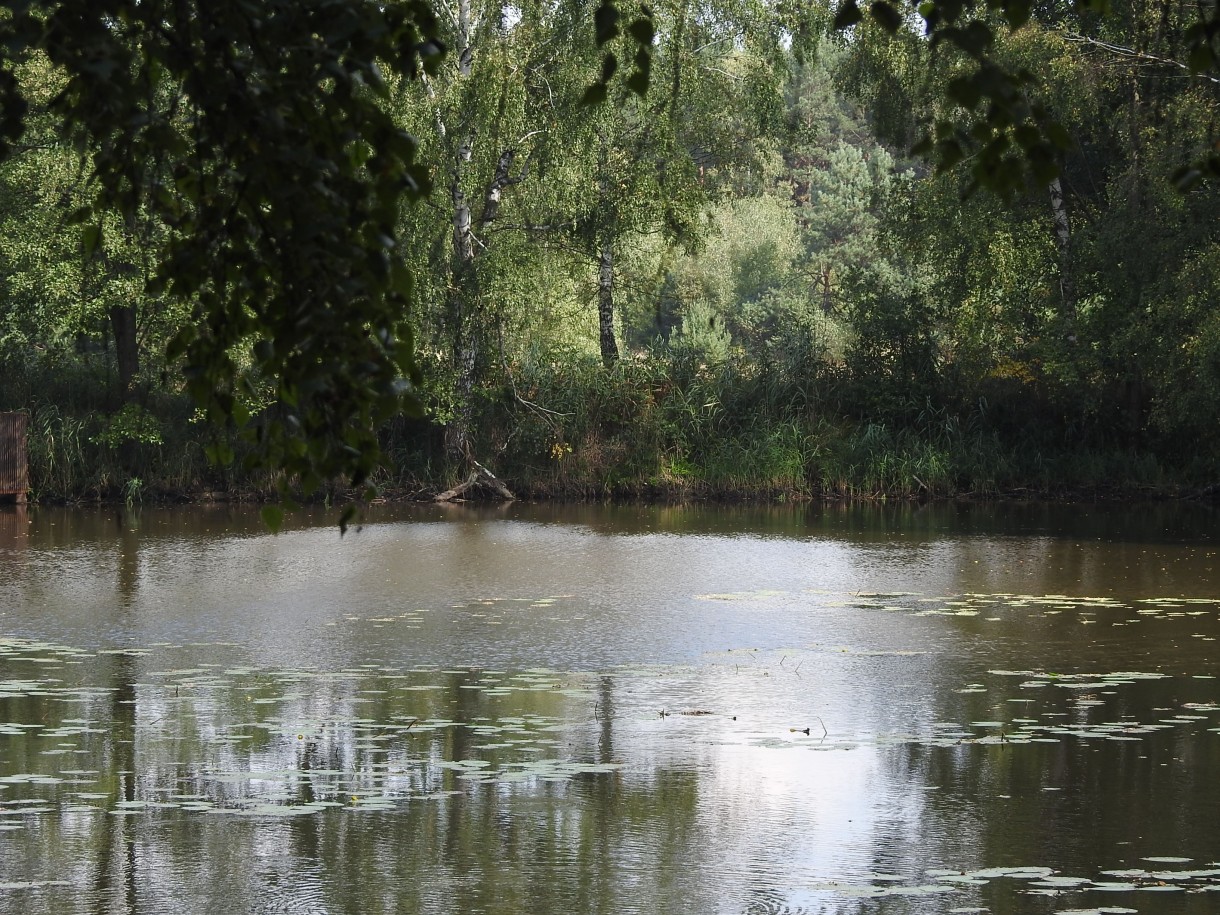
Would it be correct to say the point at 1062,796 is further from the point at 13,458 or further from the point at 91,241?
the point at 13,458

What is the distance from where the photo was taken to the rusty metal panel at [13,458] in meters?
24.9

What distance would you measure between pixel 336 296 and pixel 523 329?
23.7 meters

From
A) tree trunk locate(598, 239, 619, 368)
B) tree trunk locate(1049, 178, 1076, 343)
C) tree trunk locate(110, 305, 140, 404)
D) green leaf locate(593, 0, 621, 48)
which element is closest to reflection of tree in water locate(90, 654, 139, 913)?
green leaf locate(593, 0, 621, 48)

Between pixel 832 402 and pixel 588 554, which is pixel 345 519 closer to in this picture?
pixel 588 554

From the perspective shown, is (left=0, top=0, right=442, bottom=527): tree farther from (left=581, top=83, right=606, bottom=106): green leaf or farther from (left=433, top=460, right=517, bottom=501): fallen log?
(left=433, top=460, right=517, bottom=501): fallen log

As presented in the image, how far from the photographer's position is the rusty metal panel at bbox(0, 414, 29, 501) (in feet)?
81.6

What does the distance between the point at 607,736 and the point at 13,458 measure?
61.2 ft

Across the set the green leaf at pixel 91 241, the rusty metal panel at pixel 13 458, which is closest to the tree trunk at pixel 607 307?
the rusty metal panel at pixel 13 458

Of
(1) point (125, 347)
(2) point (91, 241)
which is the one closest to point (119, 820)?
(2) point (91, 241)

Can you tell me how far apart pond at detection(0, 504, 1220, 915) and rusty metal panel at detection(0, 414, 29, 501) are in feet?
26.3

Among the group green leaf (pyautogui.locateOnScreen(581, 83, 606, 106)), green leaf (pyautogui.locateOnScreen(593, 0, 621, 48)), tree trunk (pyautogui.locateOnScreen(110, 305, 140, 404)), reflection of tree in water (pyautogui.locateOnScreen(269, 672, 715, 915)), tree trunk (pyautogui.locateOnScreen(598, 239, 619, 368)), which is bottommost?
reflection of tree in water (pyautogui.locateOnScreen(269, 672, 715, 915))

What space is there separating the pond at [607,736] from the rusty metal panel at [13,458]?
803cm

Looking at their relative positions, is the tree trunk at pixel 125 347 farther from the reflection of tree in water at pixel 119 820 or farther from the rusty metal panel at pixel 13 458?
the reflection of tree in water at pixel 119 820

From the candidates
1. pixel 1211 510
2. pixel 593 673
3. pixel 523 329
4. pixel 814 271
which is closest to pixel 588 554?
pixel 593 673
